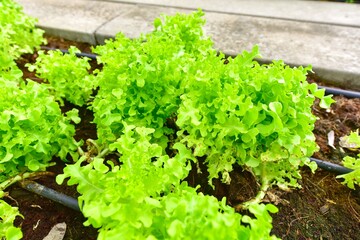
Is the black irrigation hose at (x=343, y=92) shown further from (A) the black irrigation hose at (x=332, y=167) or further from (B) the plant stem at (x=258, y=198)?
(B) the plant stem at (x=258, y=198)

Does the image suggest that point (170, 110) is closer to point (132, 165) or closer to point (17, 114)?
point (132, 165)

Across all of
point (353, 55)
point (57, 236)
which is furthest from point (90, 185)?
point (353, 55)

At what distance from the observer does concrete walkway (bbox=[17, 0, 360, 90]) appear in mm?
2785

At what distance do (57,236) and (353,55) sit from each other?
2.47m

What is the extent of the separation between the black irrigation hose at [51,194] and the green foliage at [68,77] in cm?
65

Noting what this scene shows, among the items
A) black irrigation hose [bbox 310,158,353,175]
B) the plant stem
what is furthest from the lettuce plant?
black irrigation hose [bbox 310,158,353,175]

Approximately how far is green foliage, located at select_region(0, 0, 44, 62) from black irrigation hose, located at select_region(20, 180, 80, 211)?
1086mm

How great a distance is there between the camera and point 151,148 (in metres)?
1.45

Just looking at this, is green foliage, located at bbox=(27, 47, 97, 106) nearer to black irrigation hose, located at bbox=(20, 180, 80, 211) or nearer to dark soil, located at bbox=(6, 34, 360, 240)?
dark soil, located at bbox=(6, 34, 360, 240)

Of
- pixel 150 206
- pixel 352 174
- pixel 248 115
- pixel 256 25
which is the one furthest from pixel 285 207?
pixel 256 25

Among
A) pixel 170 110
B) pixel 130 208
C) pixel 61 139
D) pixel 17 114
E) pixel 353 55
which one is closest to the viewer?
pixel 130 208

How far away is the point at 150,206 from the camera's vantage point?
1.25 meters

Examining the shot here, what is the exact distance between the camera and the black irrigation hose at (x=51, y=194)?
1.82m

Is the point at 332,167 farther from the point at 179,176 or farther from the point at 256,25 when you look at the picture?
the point at 256,25
